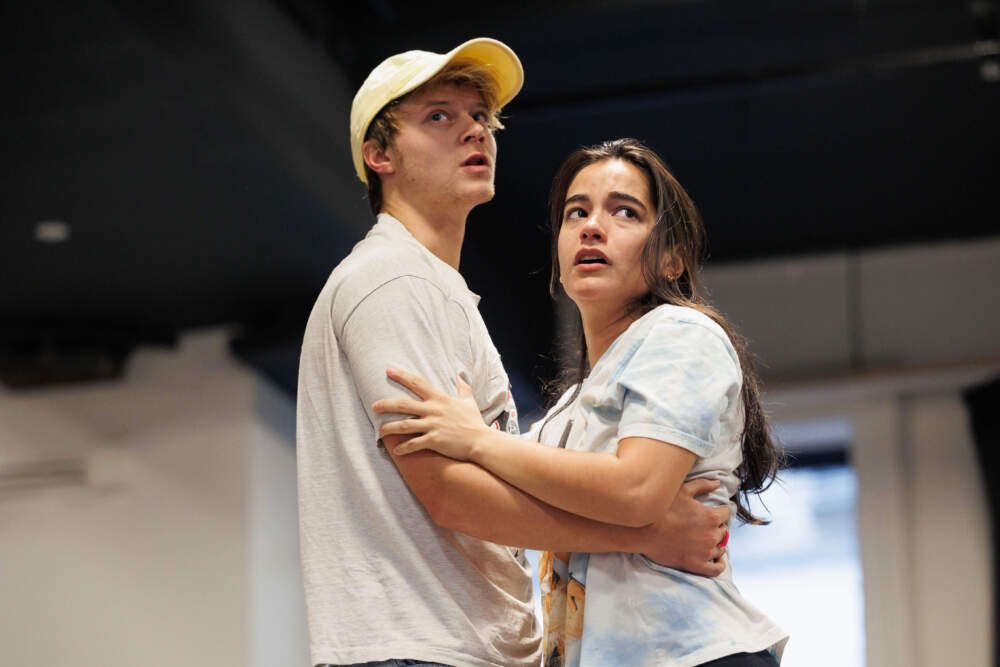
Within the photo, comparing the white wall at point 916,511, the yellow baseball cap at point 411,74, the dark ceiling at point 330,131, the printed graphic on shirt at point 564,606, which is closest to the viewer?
the printed graphic on shirt at point 564,606

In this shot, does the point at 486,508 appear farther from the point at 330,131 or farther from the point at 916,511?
the point at 916,511

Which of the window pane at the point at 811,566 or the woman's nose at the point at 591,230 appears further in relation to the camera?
the window pane at the point at 811,566

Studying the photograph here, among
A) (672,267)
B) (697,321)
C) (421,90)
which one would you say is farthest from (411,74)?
(697,321)

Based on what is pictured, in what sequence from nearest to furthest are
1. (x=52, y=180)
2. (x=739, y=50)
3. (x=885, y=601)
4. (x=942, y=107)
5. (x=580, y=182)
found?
(x=580, y=182), (x=52, y=180), (x=739, y=50), (x=942, y=107), (x=885, y=601)

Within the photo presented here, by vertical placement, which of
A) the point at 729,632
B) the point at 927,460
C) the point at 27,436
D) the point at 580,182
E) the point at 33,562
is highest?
the point at 927,460

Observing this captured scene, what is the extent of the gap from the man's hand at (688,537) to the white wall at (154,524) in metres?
4.00

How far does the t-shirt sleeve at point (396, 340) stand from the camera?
1647mm

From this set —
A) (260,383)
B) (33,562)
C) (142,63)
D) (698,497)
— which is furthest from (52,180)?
(698,497)

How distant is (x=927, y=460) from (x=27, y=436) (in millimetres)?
4079

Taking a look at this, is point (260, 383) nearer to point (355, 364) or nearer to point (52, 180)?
point (52, 180)

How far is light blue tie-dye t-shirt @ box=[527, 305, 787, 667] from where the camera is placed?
5.34 feet

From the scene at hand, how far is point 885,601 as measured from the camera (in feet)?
20.3

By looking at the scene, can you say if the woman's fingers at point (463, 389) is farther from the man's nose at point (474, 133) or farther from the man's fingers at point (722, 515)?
the man's nose at point (474, 133)

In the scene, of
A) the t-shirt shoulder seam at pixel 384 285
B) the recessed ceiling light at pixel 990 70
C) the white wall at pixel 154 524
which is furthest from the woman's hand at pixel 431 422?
the white wall at pixel 154 524
